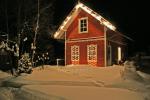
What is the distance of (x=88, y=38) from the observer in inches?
1244

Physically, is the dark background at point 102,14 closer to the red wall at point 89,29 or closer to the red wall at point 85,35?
the red wall at point 89,29

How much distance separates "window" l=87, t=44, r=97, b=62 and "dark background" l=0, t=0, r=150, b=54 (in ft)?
9.52

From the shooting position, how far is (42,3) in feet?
131

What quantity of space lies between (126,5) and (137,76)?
1230 inches

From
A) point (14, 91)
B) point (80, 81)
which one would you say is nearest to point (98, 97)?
point (14, 91)

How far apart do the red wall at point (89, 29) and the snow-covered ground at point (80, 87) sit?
23.5 feet

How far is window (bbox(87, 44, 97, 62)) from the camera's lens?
31.1 meters

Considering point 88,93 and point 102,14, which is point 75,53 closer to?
point 102,14

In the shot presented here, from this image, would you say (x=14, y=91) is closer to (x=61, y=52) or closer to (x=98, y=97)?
(x=98, y=97)

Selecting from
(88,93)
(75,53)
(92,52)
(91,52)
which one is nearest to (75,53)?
(75,53)

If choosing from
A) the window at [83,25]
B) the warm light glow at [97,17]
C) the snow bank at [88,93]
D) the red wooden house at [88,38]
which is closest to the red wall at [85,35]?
the red wooden house at [88,38]

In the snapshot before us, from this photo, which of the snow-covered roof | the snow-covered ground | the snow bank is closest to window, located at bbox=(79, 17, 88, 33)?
the snow-covered roof

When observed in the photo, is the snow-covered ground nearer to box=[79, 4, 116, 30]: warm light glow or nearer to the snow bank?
the snow bank

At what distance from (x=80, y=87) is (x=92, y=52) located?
15094 millimetres
